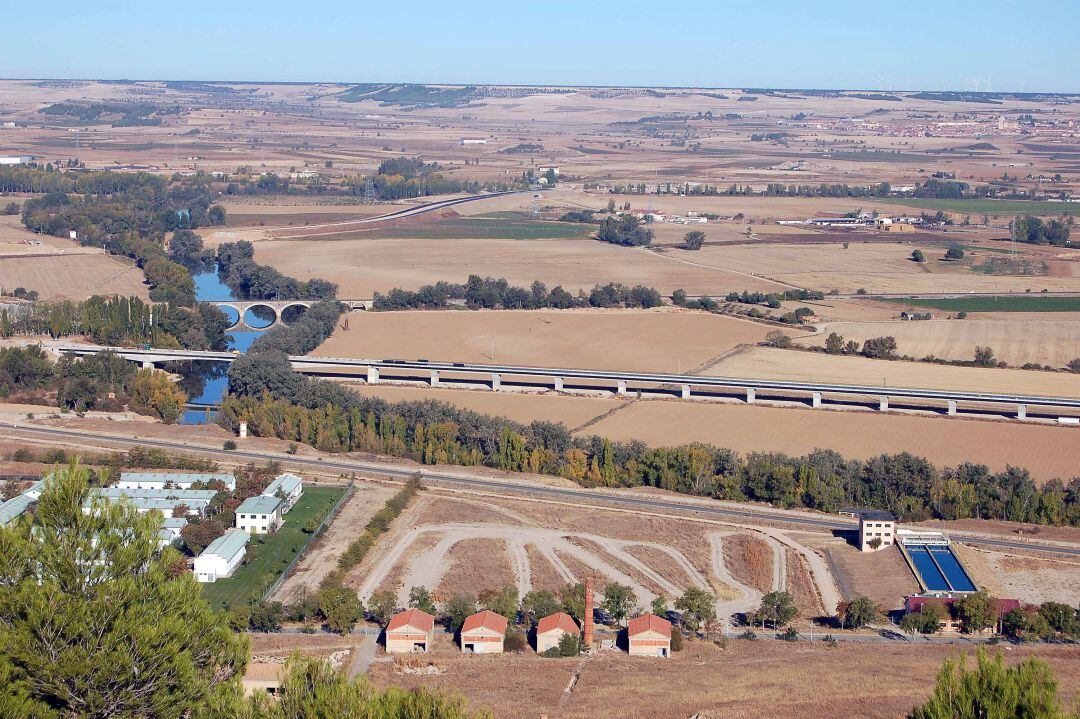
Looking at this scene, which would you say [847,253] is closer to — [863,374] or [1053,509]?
[863,374]

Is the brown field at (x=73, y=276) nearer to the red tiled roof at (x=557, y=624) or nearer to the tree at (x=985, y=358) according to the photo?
the tree at (x=985, y=358)

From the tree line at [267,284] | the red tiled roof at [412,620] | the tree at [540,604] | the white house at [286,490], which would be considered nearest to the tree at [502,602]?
the tree at [540,604]

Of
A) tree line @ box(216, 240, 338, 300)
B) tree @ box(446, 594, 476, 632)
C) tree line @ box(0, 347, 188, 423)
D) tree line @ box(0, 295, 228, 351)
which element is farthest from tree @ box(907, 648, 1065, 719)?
tree line @ box(216, 240, 338, 300)

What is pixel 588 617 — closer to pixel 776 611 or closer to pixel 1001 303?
pixel 776 611

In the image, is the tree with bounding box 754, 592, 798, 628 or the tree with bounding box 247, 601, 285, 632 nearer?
the tree with bounding box 247, 601, 285, 632

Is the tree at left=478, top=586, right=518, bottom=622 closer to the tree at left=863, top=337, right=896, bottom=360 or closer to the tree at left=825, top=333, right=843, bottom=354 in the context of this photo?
the tree at left=825, top=333, right=843, bottom=354

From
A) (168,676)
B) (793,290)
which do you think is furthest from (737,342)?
(168,676)
